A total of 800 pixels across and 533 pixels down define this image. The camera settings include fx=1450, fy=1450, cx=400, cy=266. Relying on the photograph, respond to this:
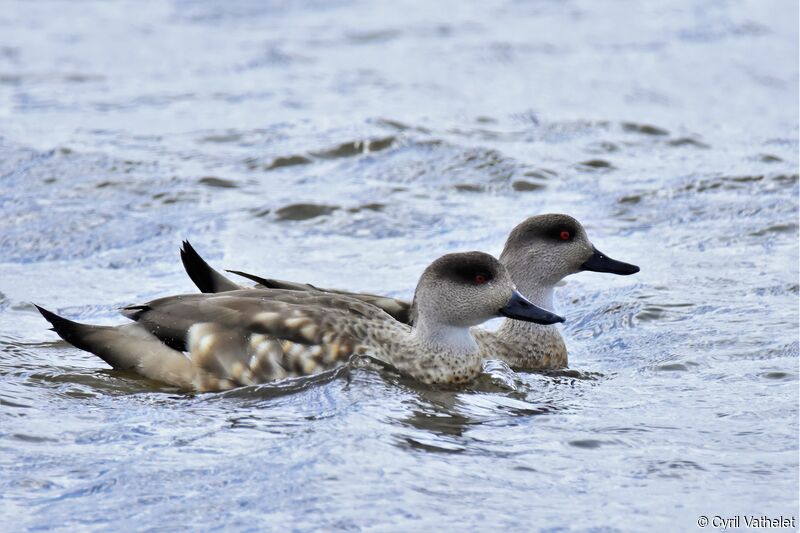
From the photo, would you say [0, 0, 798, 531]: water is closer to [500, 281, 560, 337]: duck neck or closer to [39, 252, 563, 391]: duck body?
[39, 252, 563, 391]: duck body

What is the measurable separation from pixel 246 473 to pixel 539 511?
156cm

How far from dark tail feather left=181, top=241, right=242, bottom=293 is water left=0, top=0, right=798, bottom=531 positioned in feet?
3.00

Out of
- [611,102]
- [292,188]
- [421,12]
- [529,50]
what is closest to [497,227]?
[292,188]

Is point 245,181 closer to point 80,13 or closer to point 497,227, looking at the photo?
point 497,227

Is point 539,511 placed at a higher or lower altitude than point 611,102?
lower

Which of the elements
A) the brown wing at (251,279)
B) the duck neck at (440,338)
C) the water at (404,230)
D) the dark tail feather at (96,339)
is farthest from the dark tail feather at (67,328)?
the duck neck at (440,338)

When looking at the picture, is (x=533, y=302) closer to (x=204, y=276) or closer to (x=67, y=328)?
(x=204, y=276)

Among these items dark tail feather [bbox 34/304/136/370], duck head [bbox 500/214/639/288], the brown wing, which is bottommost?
dark tail feather [bbox 34/304/136/370]

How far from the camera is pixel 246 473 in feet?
25.1

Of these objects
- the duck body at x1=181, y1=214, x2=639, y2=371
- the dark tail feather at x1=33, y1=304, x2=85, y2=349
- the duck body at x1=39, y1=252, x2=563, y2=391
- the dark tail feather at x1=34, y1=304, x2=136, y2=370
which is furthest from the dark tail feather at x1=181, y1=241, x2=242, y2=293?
the dark tail feather at x1=33, y1=304, x2=85, y2=349

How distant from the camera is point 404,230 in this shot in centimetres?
1341

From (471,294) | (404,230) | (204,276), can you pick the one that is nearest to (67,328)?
(204,276)

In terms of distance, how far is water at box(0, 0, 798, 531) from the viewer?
7.57 m

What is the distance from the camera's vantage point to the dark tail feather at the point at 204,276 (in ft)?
32.1
